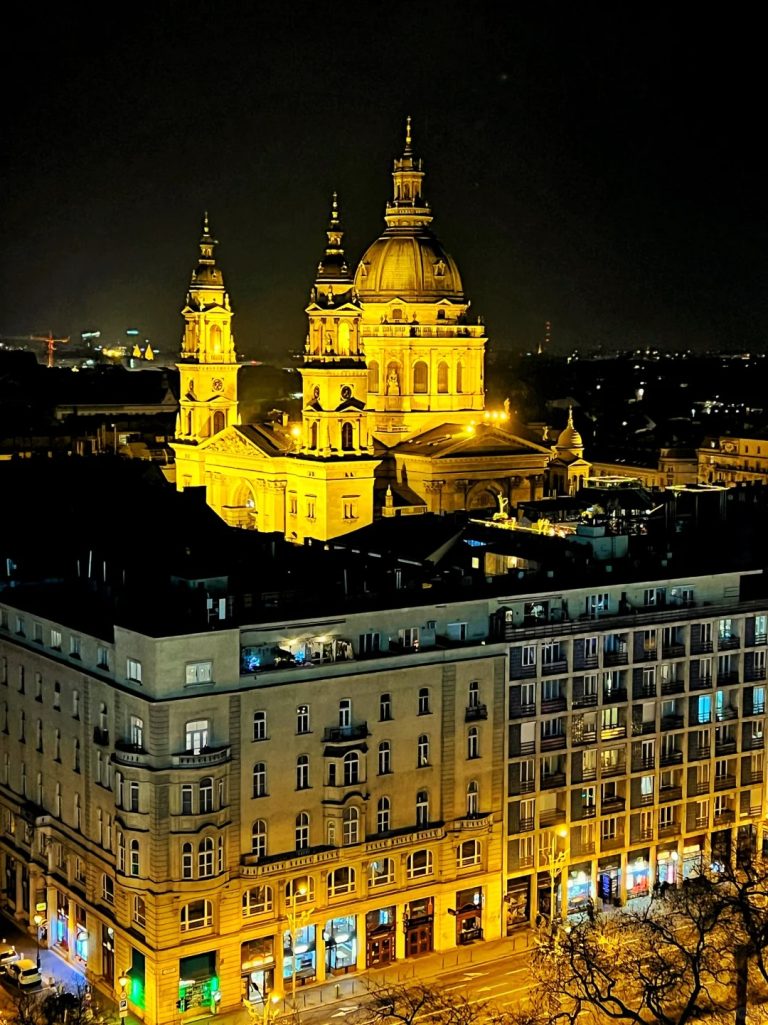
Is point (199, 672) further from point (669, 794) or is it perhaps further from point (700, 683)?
point (700, 683)

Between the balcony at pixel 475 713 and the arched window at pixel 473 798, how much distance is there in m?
2.01

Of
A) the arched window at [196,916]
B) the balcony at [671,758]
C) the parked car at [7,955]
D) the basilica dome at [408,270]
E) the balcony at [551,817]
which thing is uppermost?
the basilica dome at [408,270]

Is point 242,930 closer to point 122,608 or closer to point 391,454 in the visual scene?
point 122,608

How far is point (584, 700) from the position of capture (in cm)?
5941

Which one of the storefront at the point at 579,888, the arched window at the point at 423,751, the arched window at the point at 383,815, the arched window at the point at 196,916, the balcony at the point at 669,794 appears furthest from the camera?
the balcony at the point at 669,794

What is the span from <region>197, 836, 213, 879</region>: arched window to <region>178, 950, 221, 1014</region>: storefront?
2.43 metres

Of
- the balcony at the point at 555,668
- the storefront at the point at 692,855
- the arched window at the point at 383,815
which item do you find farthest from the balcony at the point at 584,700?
the arched window at the point at 383,815

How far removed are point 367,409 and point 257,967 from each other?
5950 cm

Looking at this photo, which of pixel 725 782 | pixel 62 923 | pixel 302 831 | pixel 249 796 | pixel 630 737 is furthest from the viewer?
pixel 725 782

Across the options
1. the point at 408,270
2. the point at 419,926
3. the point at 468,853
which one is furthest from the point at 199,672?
the point at 408,270

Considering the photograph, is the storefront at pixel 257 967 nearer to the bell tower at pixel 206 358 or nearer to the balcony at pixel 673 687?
the balcony at pixel 673 687

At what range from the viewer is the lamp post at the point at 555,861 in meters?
58.5

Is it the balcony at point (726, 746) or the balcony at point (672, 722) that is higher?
the balcony at point (672, 722)

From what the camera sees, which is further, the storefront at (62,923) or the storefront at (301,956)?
the storefront at (62,923)
